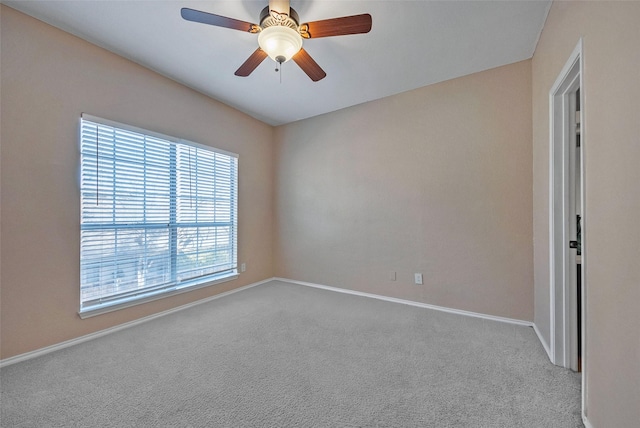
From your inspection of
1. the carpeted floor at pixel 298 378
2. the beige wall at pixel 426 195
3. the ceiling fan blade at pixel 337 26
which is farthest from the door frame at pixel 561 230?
the ceiling fan blade at pixel 337 26

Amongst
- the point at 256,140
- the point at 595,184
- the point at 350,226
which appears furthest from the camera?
the point at 256,140

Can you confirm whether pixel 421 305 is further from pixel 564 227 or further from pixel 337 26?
pixel 337 26

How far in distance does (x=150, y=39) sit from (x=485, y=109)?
10.8 feet

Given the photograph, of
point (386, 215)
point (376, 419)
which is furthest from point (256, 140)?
point (376, 419)

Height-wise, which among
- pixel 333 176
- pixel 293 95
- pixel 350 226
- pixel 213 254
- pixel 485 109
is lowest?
pixel 213 254

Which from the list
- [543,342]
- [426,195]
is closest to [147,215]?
[426,195]

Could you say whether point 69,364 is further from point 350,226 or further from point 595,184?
point 595,184

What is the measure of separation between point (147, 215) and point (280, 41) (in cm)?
220

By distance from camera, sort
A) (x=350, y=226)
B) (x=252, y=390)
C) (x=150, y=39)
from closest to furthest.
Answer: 1. (x=252, y=390)
2. (x=150, y=39)
3. (x=350, y=226)

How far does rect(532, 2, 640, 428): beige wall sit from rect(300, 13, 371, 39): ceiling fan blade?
113 cm

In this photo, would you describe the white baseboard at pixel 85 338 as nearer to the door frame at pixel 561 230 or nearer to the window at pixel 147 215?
the window at pixel 147 215

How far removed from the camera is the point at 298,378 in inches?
67.5

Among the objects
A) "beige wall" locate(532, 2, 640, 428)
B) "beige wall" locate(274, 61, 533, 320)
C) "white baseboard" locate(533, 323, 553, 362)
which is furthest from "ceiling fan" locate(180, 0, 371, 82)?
"white baseboard" locate(533, 323, 553, 362)

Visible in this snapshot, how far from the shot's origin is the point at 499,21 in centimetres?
203
